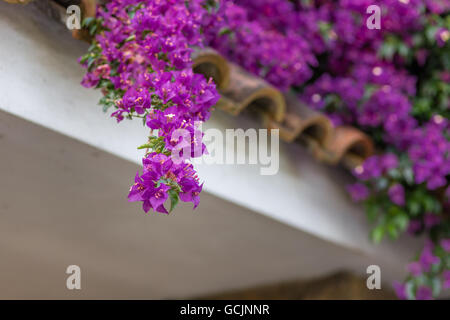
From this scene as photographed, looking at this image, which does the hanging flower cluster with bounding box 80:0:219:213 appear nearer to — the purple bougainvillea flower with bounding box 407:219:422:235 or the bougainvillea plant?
the bougainvillea plant

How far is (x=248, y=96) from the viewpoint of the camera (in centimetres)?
182

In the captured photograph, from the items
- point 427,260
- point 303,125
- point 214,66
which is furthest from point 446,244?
point 214,66

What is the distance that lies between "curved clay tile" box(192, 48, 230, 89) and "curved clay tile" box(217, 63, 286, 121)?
32mm

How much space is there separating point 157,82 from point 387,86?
137 cm

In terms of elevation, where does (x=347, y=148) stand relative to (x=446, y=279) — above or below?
above

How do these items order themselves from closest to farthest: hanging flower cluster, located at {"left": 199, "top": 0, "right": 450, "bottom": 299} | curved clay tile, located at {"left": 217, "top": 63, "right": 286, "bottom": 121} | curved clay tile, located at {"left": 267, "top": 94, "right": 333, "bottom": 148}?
curved clay tile, located at {"left": 217, "top": 63, "right": 286, "bottom": 121} → curved clay tile, located at {"left": 267, "top": 94, "right": 333, "bottom": 148} → hanging flower cluster, located at {"left": 199, "top": 0, "right": 450, "bottom": 299}

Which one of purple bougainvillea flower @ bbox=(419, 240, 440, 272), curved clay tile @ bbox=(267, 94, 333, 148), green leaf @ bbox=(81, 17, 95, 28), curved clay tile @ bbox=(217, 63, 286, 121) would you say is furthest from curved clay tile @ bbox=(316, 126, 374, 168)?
green leaf @ bbox=(81, 17, 95, 28)

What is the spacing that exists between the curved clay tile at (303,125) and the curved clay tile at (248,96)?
0.04m

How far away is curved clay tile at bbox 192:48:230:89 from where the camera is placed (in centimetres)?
170

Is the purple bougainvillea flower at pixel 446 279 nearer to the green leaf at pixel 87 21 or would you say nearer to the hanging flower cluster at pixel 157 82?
the hanging flower cluster at pixel 157 82

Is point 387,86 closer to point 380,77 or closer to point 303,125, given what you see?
point 380,77

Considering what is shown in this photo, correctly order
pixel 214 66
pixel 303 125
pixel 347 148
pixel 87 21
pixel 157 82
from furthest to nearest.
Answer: pixel 347 148 < pixel 303 125 < pixel 214 66 < pixel 87 21 < pixel 157 82

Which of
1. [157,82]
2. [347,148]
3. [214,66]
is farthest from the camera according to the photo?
[347,148]

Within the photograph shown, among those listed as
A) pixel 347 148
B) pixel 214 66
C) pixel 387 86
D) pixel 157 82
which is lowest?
pixel 157 82
